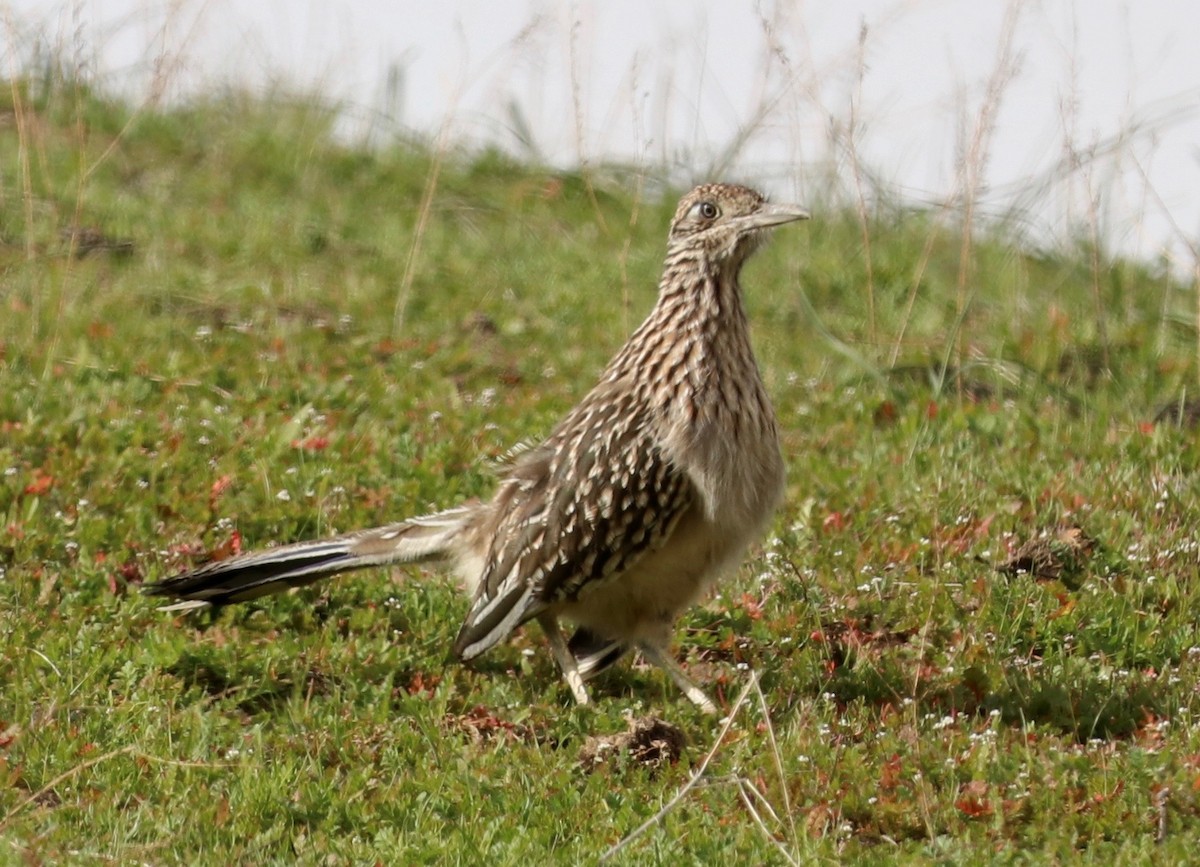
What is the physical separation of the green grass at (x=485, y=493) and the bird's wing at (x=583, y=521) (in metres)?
0.32

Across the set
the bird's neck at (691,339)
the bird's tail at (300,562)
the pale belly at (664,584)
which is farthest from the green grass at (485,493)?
the bird's neck at (691,339)

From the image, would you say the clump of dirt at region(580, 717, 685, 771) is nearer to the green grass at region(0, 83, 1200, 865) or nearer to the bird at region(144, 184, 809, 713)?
the green grass at region(0, 83, 1200, 865)

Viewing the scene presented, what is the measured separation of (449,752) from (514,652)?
1.20 metres

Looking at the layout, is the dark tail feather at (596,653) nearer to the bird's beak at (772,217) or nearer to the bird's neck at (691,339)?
the bird's neck at (691,339)

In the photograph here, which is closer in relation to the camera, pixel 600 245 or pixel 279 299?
pixel 279 299

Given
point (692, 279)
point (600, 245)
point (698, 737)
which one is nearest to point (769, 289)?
point (600, 245)

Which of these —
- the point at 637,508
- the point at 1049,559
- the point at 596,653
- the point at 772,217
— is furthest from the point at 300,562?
the point at 1049,559

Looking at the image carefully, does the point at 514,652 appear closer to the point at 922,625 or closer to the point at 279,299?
the point at 922,625

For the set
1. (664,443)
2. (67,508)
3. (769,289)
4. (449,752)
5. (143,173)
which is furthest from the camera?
(143,173)

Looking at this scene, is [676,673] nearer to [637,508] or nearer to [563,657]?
[563,657]

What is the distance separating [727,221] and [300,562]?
208 centimetres

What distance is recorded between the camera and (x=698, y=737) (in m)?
6.27

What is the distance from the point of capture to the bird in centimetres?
654

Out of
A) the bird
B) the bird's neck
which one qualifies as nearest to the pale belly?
the bird
